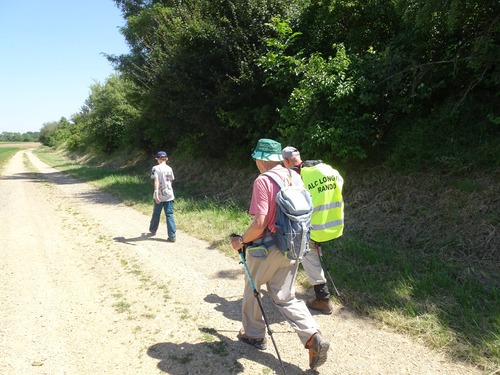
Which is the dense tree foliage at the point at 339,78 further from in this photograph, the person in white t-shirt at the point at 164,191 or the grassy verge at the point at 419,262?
the person in white t-shirt at the point at 164,191

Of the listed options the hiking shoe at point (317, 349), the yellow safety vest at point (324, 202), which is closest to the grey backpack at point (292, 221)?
the hiking shoe at point (317, 349)

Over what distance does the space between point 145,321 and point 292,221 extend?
2256 millimetres

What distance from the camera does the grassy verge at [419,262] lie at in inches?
142

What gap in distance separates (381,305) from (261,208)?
7.19 feet

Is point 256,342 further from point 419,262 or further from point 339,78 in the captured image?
point 339,78

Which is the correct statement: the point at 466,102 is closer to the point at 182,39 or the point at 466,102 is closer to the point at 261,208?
the point at 261,208

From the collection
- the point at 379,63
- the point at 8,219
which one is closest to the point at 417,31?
the point at 379,63

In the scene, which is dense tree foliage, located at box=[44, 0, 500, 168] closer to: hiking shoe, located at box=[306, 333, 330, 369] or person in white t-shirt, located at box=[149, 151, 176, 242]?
person in white t-shirt, located at box=[149, 151, 176, 242]

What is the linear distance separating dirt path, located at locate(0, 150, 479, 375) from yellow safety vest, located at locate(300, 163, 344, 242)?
0.98 metres

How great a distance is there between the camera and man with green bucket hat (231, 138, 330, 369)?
3057 mm

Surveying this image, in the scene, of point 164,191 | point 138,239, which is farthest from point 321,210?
point 138,239

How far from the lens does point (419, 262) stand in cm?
516

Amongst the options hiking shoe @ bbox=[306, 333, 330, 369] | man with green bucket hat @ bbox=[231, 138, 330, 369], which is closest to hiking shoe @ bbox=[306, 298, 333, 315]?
man with green bucket hat @ bbox=[231, 138, 330, 369]

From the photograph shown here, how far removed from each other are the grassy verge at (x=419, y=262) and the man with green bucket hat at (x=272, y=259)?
1231mm
